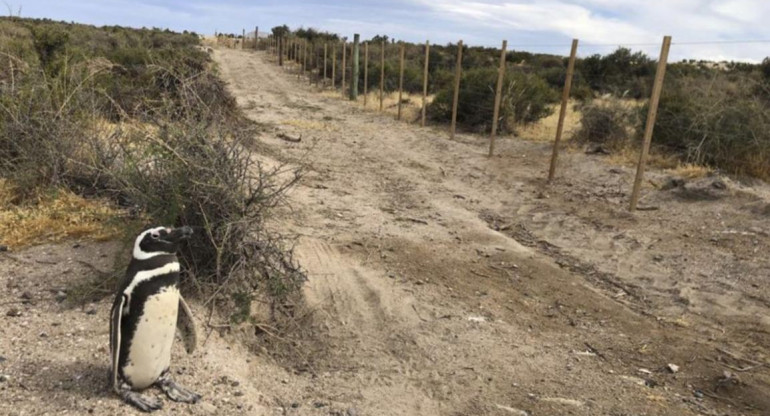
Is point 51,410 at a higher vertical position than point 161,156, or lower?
lower

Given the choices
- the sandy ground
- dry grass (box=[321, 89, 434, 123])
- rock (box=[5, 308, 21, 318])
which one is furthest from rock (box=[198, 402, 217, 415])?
dry grass (box=[321, 89, 434, 123])

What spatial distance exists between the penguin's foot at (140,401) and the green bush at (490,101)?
499 inches

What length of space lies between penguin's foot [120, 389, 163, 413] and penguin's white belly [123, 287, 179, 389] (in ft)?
0.15

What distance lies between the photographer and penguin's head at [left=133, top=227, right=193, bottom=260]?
9.14 ft

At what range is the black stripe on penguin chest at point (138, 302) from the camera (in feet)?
8.92

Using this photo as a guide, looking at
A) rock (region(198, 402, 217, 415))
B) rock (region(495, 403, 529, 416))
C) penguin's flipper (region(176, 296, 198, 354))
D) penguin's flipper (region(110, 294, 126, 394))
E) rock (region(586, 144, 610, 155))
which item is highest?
rock (region(586, 144, 610, 155))

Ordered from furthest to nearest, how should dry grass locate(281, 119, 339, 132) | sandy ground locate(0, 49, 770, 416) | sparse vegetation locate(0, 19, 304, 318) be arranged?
dry grass locate(281, 119, 339, 132) → sparse vegetation locate(0, 19, 304, 318) → sandy ground locate(0, 49, 770, 416)

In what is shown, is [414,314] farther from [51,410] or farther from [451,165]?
[451,165]

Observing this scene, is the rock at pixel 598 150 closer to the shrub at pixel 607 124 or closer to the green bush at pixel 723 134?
the shrub at pixel 607 124

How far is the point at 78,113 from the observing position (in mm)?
6129

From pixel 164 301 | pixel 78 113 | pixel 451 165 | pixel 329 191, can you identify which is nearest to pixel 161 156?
pixel 164 301

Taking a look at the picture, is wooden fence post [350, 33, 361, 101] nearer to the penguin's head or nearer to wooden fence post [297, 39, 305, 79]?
wooden fence post [297, 39, 305, 79]

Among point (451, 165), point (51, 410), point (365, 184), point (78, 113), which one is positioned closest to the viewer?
point (51, 410)

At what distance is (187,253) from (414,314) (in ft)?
6.01
